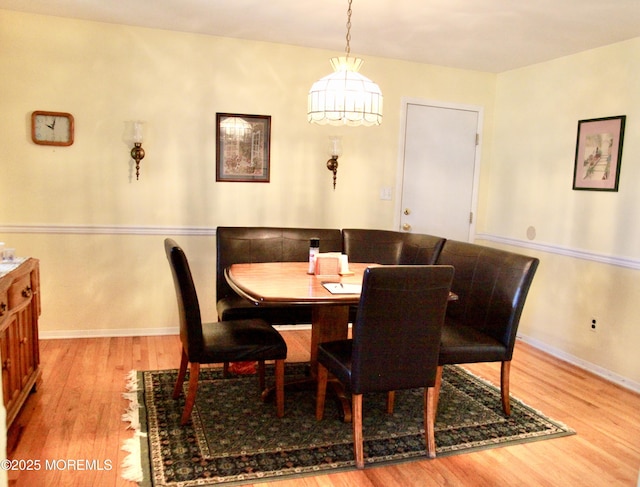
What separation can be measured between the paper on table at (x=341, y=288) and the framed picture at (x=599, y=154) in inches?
87.3

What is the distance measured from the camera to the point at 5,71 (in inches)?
140

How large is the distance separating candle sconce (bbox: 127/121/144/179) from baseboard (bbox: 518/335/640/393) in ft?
11.4

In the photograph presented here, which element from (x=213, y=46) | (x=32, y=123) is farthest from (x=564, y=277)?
(x=32, y=123)

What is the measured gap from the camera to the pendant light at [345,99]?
248cm

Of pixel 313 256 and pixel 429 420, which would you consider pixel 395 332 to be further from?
pixel 313 256


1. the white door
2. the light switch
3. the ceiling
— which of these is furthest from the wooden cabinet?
the white door

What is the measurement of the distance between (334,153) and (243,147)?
2.44ft

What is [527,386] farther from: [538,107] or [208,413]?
[538,107]

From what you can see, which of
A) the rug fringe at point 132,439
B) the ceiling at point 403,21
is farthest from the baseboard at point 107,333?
the ceiling at point 403,21

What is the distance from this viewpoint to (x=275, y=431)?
256 centimetres

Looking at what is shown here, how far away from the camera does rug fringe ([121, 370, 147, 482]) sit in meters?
2.16

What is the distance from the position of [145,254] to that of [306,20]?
211cm

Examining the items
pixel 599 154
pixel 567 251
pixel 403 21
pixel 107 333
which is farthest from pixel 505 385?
pixel 107 333

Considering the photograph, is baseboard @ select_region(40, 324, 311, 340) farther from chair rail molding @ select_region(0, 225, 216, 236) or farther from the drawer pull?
the drawer pull
